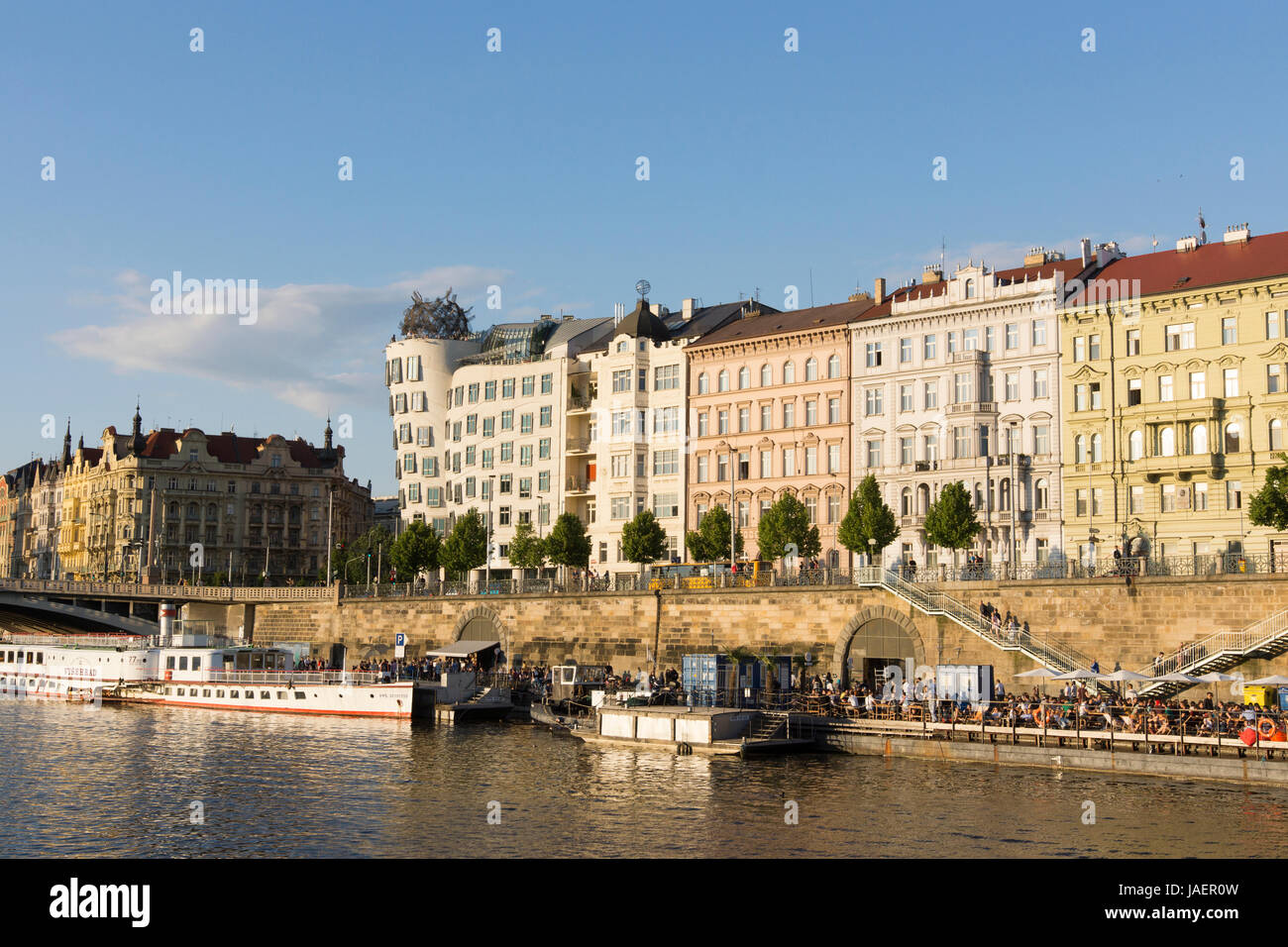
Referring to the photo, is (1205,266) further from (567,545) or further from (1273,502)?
(567,545)

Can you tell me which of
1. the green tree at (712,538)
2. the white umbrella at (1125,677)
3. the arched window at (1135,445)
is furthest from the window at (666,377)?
the white umbrella at (1125,677)

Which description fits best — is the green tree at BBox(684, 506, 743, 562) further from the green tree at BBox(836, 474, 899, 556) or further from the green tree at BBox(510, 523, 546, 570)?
the green tree at BBox(510, 523, 546, 570)

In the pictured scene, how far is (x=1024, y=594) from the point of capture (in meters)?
58.6

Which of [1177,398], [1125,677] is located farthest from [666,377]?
[1125,677]

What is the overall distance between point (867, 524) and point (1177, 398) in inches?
669

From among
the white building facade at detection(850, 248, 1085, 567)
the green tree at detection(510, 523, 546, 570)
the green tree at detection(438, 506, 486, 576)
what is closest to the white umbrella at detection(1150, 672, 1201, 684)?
the white building facade at detection(850, 248, 1085, 567)

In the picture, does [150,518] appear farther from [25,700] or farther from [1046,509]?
[1046,509]

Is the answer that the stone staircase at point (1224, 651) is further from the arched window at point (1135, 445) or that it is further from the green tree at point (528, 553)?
the green tree at point (528, 553)

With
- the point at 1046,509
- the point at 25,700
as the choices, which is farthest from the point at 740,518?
the point at 25,700

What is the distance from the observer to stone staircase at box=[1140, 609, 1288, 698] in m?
48.8

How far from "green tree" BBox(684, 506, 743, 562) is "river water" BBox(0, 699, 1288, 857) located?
25.4 meters

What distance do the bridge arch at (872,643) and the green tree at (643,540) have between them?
64.7 feet

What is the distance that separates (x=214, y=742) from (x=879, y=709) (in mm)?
28324
